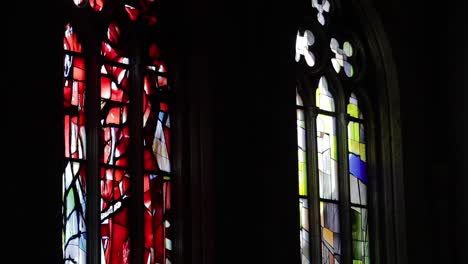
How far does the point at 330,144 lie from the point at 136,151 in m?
2.33

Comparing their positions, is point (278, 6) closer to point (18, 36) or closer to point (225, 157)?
point (225, 157)

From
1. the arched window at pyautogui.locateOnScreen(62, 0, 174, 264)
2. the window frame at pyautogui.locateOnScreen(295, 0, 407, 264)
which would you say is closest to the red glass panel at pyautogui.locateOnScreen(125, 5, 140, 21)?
the arched window at pyautogui.locateOnScreen(62, 0, 174, 264)

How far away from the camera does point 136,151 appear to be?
1142cm

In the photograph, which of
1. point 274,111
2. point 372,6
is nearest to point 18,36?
point 274,111

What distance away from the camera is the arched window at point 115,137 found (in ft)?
36.0

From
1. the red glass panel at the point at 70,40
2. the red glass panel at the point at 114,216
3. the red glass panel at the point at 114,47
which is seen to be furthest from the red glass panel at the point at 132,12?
the red glass panel at the point at 114,216

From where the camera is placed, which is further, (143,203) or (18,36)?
(143,203)

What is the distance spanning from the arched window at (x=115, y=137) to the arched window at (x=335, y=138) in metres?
1.56

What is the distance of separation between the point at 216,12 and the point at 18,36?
2100 millimetres

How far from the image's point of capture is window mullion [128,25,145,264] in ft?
36.9

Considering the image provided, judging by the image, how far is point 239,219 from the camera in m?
11.8

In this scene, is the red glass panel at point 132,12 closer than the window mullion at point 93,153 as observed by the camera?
No

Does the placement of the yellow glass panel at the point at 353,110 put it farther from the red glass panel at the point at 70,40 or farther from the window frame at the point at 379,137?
the red glass panel at the point at 70,40

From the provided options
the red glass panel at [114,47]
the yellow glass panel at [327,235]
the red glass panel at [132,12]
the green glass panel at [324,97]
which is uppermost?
the red glass panel at [132,12]
